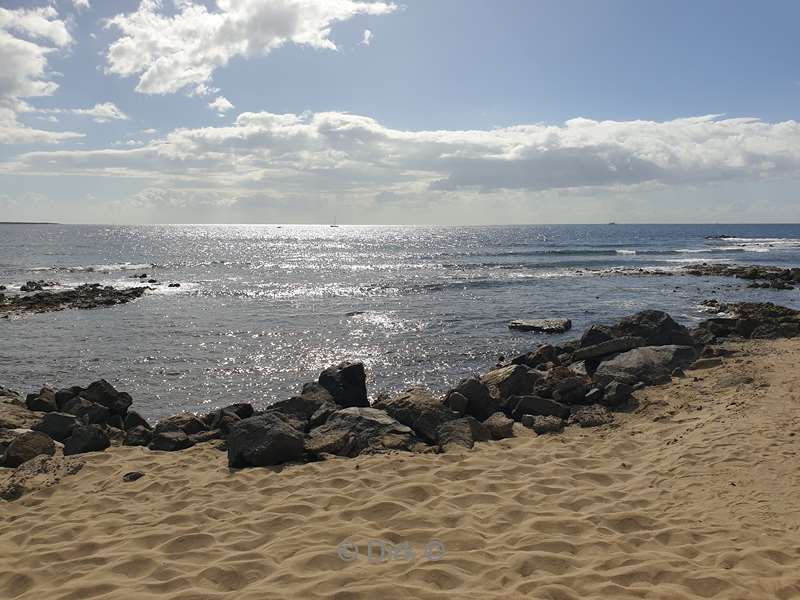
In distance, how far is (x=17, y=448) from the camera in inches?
344

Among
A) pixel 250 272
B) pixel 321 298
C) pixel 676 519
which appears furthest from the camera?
pixel 250 272

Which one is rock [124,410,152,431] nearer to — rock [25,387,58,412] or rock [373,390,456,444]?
rock [25,387,58,412]

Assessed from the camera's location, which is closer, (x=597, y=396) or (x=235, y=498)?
(x=235, y=498)

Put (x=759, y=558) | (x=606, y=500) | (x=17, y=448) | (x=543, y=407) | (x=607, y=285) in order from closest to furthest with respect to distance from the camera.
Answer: (x=759, y=558), (x=606, y=500), (x=17, y=448), (x=543, y=407), (x=607, y=285)

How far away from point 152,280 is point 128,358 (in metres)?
29.7

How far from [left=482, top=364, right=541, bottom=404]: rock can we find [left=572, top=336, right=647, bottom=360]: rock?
2946 millimetres

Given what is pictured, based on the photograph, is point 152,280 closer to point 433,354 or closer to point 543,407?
point 433,354

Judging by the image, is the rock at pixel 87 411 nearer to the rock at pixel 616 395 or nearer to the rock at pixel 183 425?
the rock at pixel 183 425

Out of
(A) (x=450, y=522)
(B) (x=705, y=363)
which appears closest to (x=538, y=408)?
(A) (x=450, y=522)

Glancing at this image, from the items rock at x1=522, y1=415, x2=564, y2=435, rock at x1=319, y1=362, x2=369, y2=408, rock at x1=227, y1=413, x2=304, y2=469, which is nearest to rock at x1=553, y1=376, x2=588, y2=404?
rock at x1=522, y1=415, x2=564, y2=435

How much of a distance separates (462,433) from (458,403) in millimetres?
1679

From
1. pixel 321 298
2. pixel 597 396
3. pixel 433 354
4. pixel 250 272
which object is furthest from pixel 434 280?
pixel 597 396

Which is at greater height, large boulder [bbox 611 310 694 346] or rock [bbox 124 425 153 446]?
large boulder [bbox 611 310 694 346]

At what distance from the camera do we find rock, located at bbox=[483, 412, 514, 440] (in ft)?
31.9
